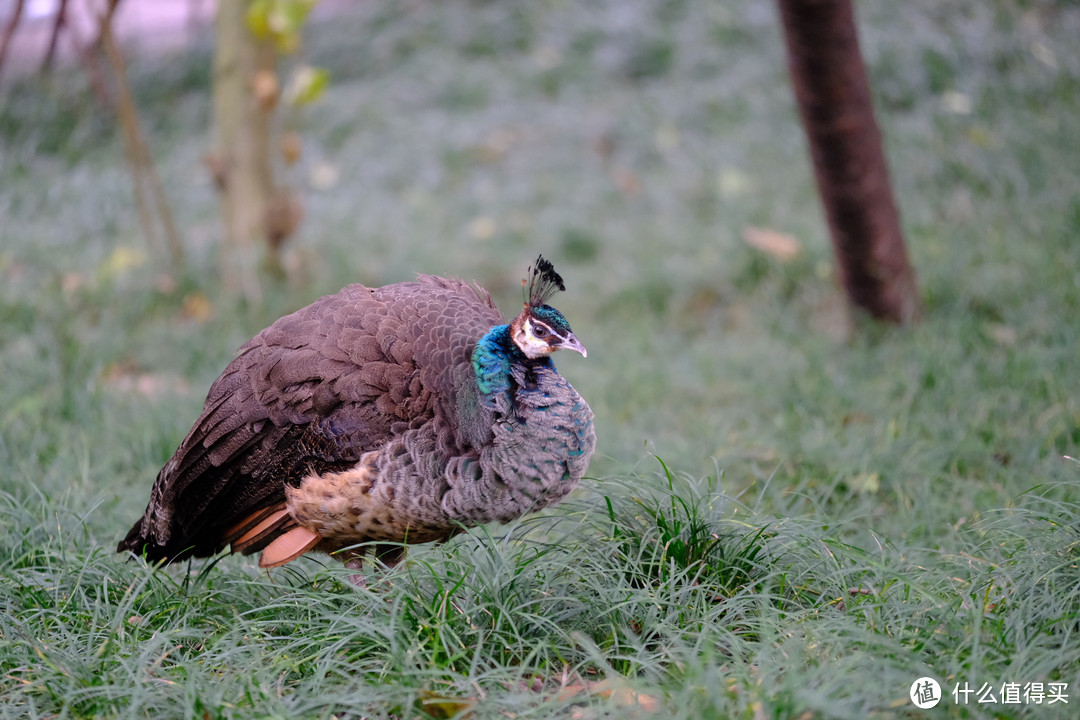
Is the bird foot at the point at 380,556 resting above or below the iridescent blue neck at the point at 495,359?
below

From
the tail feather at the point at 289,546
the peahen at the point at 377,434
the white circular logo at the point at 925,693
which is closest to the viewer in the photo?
the white circular logo at the point at 925,693

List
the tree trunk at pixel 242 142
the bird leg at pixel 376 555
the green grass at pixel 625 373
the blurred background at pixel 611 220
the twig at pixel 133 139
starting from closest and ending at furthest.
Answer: the green grass at pixel 625 373
the bird leg at pixel 376 555
the blurred background at pixel 611 220
the twig at pixel 133 139
the tree trunk at pixel 242 142

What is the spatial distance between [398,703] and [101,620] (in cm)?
107

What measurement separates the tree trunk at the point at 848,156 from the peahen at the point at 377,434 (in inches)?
103

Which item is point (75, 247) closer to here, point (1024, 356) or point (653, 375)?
point (653, 375)

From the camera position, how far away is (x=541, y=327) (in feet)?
9.72

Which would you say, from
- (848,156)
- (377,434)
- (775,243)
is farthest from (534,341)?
(775,243)

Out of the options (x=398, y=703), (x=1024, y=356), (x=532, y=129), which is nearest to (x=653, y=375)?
(x=1024, y=356)

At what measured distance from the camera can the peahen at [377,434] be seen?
9.52 ft

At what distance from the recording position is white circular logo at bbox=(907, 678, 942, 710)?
211cm

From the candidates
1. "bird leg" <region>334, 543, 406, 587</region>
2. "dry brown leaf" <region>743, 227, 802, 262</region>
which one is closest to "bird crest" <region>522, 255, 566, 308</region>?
"bird leg" <region>334, 543, 406, 587</region>

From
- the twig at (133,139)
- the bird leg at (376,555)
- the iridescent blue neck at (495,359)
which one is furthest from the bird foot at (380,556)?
the twig at (133,139)

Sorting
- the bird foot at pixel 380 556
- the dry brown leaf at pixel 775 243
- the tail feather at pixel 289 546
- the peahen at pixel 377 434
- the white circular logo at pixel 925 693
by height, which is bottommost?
the white circular logo at pixel 925 693

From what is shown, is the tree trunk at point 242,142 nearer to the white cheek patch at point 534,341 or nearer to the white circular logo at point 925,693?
the white cheek patch at point 534,341
